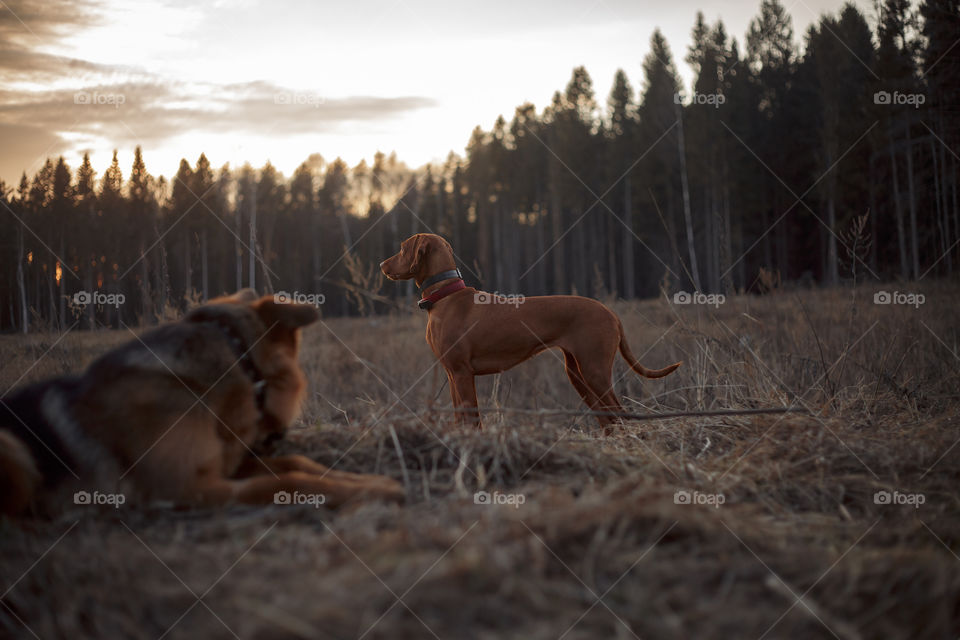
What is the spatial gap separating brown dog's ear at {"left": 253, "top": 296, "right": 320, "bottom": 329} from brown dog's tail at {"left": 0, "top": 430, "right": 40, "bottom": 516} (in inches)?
40.9

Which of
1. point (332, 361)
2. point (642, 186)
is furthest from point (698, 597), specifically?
point (642, 186)

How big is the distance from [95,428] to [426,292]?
360 centimetres

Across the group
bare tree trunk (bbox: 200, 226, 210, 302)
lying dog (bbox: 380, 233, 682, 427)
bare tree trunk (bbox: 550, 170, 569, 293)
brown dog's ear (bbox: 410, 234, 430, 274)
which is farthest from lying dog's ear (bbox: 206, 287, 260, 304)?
bare tree trunk (bbox: 550, 170, 569, 293)

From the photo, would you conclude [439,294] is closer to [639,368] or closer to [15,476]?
[639,368]

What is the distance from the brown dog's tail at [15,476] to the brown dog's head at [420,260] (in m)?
3.51

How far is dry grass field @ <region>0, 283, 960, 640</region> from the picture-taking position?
1354mm

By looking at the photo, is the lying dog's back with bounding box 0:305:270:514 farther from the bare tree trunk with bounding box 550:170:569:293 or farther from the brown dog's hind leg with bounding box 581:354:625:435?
the bare tree trunk with bounding box 550:170:569:293

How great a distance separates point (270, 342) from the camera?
2.66m

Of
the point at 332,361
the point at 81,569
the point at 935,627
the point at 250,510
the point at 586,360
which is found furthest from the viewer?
the point at 332,361

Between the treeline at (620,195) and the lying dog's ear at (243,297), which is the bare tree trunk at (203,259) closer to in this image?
the treeline at (620,195)

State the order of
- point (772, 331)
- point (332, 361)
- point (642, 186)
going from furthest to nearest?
point (642, 186)
point (332, 361)
point (772, 331)

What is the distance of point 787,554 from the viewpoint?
170 cm

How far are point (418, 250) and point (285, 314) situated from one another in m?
2.85

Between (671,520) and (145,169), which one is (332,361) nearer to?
(145,169)
